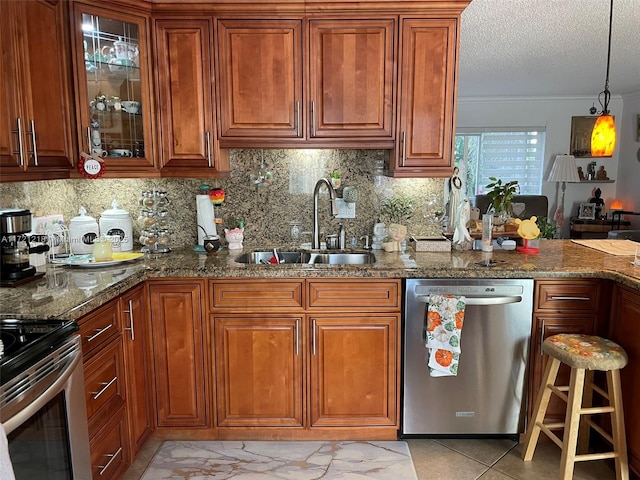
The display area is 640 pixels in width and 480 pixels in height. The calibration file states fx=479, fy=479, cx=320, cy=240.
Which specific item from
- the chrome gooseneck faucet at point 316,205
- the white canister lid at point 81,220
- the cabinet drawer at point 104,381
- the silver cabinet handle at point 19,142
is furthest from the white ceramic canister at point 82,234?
the chrome gooseneck faucet at point 316,205

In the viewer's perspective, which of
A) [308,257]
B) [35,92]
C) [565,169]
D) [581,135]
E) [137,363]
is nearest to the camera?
[35,92]

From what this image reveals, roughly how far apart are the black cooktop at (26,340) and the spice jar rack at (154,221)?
4.09 ft

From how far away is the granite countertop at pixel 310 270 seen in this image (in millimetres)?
2021

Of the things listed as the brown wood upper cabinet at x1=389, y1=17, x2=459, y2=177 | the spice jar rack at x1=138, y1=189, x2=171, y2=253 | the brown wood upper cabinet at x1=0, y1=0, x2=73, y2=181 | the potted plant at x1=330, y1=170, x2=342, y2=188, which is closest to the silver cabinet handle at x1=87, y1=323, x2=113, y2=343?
the brown wood upper cabinet at x1=0, y1=0, x2=73, y2=181

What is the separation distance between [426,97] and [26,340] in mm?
2272

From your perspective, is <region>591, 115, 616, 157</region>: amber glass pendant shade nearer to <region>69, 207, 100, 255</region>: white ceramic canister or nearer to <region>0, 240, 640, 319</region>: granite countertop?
<region>0, 240, 640, 319</region>: granite countertop

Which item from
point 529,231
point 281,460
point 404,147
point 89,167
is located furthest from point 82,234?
point 529,231

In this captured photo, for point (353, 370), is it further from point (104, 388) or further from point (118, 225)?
point (118, 225)

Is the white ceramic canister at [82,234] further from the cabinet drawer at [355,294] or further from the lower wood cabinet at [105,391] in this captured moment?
the cabinet drawer at [355,294]

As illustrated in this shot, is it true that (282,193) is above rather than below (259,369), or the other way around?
above

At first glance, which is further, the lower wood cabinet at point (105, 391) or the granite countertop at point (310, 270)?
the granite countertop at point (310, 270)

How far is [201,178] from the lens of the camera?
3035 millimetres

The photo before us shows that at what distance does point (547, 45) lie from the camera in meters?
4.25

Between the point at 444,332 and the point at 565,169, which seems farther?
the point at 565,169
